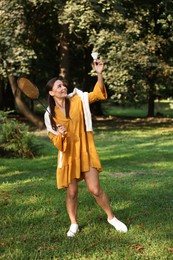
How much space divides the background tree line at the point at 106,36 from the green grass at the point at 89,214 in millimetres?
7838

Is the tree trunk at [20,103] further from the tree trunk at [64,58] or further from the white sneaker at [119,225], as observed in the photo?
the white sneaker at [119,225]

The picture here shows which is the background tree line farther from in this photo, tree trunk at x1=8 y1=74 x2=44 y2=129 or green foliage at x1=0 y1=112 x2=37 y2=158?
green foliage at x1=0 y1=112 x2=37 y2=158

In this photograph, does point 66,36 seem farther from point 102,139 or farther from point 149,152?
point 149,152

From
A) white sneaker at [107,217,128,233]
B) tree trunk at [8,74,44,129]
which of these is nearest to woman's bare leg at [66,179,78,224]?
white sneaker at [107,217,128,233]

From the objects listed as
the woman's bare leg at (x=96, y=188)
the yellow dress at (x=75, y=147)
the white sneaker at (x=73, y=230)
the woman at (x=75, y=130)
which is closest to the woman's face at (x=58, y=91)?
the woman at (x=75, y=130)

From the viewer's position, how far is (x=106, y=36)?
19047 mm

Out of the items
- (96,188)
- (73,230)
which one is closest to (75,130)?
(96,188)

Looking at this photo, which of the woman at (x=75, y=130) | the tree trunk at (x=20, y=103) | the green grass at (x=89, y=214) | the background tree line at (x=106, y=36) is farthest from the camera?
the tree trunk at (x=20, y=103)

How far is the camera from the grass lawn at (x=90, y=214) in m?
4.73

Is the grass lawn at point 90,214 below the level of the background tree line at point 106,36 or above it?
below

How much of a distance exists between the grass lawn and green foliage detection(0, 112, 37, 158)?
117 centimetres

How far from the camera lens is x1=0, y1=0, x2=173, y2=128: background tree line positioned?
18.4m

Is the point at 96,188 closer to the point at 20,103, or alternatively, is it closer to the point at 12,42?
the point at 12,42

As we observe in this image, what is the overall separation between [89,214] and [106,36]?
1382cm
